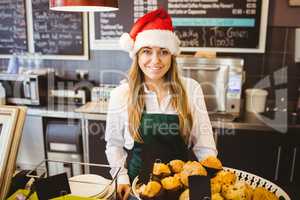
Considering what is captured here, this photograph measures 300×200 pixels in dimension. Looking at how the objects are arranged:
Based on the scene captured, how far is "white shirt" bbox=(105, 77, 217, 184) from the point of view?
1.43 m

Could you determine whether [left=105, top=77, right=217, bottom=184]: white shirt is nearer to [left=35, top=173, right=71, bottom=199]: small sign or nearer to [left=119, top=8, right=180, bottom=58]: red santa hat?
[left=119, top=8, right=180, bottom=58]: red santa hat

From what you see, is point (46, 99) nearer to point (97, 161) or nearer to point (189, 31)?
point (97, 161)

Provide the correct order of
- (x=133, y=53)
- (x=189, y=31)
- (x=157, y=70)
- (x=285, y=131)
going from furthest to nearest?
(x=189, y=31) < (x=285, y=131) < (x=133, y=53) < (x=157, y=70)

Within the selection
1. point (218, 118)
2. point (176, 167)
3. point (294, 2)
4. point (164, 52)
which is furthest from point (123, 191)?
point (294, 2)

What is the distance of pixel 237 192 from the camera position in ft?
2.45

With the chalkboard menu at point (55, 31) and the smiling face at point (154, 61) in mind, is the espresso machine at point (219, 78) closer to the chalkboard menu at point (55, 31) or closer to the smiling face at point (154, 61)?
the smiling face at point (154, 61)

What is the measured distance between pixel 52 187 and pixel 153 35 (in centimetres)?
88

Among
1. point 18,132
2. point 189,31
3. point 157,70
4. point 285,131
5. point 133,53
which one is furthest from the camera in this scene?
point 189,31

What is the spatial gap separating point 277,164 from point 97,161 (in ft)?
4.77

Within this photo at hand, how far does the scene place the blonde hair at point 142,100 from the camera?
148 centimetres

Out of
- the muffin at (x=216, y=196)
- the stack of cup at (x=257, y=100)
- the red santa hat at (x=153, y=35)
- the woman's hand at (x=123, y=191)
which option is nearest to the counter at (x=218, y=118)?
the stack of cup at (x=257, y=100)

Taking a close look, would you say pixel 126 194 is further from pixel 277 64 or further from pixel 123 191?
pixel 277 64

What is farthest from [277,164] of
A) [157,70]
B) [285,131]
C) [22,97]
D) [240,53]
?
[22,97]

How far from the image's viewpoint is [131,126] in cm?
148
